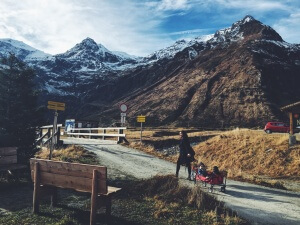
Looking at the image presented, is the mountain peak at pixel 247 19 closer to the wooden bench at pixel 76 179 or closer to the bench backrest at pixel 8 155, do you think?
the bench backrest at pixel 8 155

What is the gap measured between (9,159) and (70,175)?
16.5 feet

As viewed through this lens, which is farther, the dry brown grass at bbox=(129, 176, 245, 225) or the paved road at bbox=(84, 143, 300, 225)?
the paved road at bbox=(84, 143, 300, 225)

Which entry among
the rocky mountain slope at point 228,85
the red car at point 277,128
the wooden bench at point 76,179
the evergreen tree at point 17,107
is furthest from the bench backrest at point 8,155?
the rocky mountain slope at point 228,85

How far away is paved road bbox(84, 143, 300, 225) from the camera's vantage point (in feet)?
23.9

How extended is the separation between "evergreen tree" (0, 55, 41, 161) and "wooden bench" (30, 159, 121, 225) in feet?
15.0

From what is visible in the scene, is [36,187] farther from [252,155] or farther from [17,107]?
[252,155]

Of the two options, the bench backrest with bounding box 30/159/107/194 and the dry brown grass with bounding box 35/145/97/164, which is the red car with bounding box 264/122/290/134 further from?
the bench backrest with bounding box 30/159/107/194

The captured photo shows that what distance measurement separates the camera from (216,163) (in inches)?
682

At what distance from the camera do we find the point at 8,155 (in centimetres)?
1075

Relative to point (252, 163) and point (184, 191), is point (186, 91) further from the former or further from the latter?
point (184, 191)

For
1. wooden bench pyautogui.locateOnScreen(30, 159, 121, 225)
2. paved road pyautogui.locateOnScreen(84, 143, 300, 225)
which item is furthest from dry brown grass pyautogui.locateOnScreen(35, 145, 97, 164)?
wooden bench pyautogui.locateOnScreen(30, 159, 121, 225)

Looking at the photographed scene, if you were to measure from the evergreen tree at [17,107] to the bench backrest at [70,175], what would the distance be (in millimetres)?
4576

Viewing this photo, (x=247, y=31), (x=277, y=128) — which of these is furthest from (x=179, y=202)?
(x=247, y=31)

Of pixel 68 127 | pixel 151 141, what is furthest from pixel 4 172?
pixel 68 127
